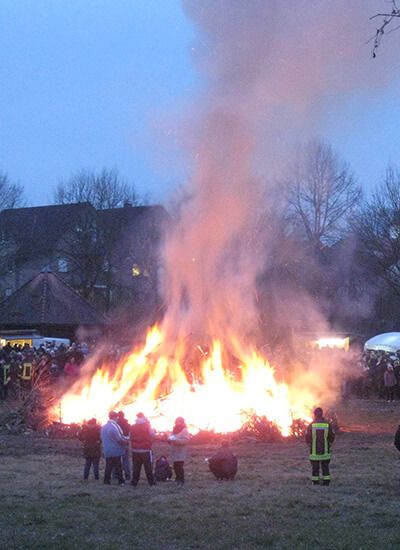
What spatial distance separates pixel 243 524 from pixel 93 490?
151 inches

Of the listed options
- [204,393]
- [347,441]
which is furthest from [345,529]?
[204,393]

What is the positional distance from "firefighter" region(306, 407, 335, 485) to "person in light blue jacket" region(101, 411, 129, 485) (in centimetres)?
323

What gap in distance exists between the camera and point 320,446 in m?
14.4

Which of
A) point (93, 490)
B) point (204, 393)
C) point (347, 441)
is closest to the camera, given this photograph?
point (93, 490)

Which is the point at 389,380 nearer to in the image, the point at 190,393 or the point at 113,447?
the point at 190,393

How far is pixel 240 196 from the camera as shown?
28875 mm

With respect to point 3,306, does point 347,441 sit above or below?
below

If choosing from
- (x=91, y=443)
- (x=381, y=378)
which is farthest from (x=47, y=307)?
(x=91, y=443)

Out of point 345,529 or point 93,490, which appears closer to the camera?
point 345,529

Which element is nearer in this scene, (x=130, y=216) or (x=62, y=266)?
(x=130, y=216)

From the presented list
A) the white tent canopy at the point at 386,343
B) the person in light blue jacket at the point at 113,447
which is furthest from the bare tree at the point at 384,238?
the person in light blue jacket at the point at 113,447

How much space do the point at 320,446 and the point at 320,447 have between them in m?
0.02

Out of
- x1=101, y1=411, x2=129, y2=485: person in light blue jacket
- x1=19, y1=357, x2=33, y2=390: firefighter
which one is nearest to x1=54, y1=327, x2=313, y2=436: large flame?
x1=19, y1=357, x2=33, y2=390: firefighter

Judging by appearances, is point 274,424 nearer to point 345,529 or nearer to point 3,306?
point 345,529
